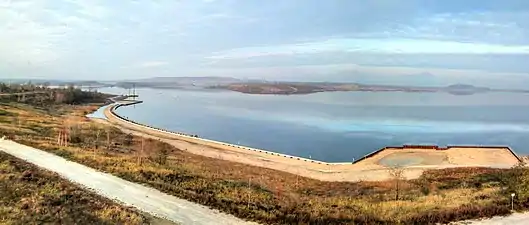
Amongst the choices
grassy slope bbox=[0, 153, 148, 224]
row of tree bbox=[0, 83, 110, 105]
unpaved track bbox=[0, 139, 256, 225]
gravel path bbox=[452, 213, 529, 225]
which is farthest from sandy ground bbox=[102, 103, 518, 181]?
row of tree bbox=[0, 83, 110, 105]

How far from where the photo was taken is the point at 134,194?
14266 millimetres

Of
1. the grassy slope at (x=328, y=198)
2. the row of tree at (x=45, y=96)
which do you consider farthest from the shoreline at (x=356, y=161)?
the row of tree at (x=45, y=96)

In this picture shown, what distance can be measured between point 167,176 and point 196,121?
181ft

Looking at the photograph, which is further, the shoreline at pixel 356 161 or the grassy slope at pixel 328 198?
the shoreline at pixel 356 161

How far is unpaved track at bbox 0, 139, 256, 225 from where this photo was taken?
476 inches

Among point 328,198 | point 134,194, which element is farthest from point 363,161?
point 134,194

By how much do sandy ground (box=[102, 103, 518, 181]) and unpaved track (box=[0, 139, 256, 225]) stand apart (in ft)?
44.0

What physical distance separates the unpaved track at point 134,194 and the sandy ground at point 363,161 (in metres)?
13.4

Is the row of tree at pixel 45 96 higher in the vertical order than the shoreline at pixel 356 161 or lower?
higher

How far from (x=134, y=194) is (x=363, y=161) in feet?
75.6

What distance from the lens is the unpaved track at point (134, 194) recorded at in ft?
39.7

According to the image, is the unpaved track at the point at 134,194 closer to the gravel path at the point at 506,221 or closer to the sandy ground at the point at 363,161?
the gravel path at the point at 506,221

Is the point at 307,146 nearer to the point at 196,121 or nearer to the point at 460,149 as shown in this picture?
the point at 460,149

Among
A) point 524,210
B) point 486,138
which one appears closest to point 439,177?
point 524,210
